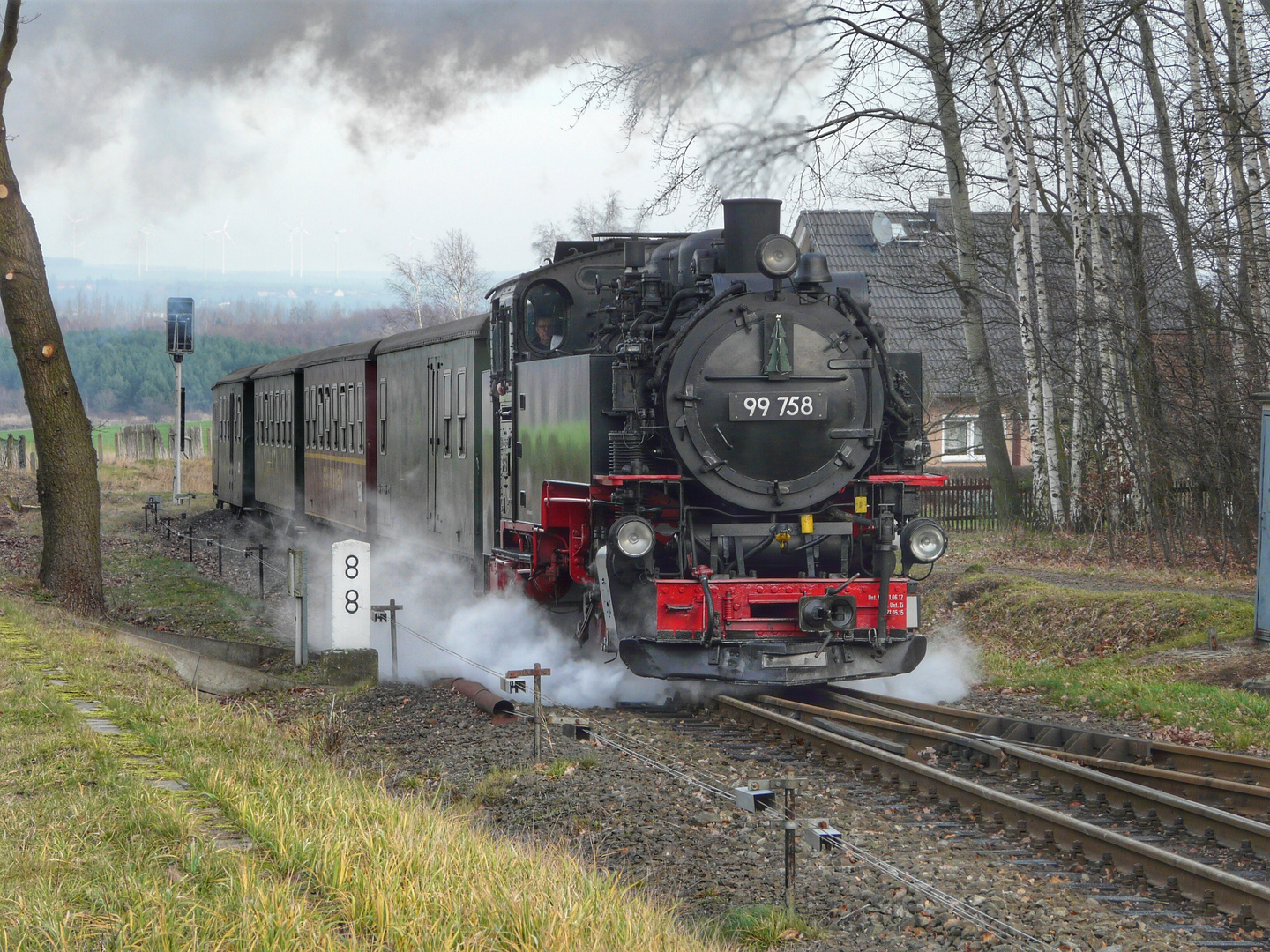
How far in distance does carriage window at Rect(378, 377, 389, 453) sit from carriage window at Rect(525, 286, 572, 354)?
6.07 metres

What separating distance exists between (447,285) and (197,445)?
1349 centimetres

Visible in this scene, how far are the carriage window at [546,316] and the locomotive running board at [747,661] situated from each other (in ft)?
10.2

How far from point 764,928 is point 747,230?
543 cm

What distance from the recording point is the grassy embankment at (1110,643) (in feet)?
28.3

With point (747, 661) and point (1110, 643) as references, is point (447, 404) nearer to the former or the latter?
point (747, 661)

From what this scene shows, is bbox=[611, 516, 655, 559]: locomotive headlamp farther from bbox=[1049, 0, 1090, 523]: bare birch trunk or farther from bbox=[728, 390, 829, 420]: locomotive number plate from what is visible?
bbox=[1049, 0, 1090, 523]: bare birch trunk

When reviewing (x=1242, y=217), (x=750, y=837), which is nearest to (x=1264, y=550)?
(x=1242, y=217)

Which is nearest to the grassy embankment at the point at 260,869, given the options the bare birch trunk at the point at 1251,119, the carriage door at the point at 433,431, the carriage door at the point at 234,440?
the carriage door at the point at 433,431

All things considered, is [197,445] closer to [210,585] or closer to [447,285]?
[447,285]

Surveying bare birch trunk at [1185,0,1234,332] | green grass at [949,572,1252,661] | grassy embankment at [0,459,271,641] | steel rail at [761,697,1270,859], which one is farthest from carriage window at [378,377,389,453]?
steel rail at [761,697,1270,859]

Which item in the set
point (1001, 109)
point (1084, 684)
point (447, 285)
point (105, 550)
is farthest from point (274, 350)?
point (1084, 684)

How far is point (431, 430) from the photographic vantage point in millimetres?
14125

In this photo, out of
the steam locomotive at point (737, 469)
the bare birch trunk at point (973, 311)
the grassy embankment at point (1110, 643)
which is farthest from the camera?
the bare birch trunk at point (973, 311)

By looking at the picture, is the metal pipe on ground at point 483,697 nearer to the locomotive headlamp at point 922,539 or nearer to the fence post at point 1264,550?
the locomotive headlamp at point 922,539
